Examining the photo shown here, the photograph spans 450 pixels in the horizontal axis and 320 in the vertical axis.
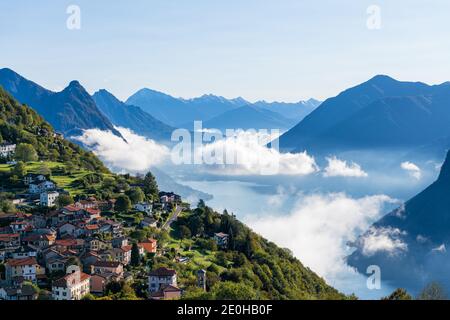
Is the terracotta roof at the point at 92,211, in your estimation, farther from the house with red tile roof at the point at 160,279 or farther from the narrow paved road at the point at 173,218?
the house with red tile roof at the point at 160,279

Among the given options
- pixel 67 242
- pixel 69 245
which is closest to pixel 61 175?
pixel 67 242

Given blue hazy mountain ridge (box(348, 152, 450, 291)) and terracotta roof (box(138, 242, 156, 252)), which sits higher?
terracotta roof (box(138, 242, 156, 252))

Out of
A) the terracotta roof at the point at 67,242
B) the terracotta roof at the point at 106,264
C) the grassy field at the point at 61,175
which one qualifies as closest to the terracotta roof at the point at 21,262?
the terracotta roof at the point at 106,264

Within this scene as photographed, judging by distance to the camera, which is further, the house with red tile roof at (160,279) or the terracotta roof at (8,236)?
the terracotta roof at (8,236)

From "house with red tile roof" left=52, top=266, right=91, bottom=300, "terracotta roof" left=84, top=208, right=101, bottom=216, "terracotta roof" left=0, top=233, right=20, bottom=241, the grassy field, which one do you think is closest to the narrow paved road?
"terracotta roof" left=84, top=208, right=101, bottom=216

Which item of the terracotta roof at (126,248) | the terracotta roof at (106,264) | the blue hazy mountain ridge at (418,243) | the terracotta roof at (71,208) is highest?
the terracotta roof at (71,208)

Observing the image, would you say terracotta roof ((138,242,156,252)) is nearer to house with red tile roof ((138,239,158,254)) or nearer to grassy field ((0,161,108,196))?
house with red tile roof ((138,239,158,254))

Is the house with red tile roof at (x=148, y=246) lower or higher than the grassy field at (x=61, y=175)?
lower

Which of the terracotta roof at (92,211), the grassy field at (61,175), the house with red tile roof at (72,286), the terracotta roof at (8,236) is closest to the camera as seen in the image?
the house with red tile roof at (72,286)
